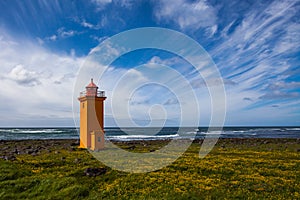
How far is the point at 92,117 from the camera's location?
2895cm

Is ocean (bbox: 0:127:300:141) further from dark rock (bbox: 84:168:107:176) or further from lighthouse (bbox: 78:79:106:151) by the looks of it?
dark rock (bbox: 84:168:107:176)

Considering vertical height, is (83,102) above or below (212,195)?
above

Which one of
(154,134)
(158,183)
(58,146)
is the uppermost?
(58,146)

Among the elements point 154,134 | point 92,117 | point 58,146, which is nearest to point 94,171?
point 92,117

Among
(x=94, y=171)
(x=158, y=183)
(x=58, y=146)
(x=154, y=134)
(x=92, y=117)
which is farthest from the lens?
(x=154, y=134)

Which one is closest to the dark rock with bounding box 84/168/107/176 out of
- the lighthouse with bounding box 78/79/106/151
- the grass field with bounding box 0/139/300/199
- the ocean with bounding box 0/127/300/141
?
the grass field with bounding box 0/139/300/199

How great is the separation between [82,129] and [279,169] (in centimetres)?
2212

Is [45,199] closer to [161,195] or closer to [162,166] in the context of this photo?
[161,195]

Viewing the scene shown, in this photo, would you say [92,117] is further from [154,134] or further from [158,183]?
[154,134]

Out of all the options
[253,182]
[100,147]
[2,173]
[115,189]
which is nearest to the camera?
[115,189]

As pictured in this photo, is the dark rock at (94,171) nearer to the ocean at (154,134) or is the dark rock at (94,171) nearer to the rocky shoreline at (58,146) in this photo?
the rocky shoreline at (58,146)

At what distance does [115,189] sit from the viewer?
532 inches

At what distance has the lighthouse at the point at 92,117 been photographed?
28641mm

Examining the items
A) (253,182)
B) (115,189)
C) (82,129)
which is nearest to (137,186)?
(115,189)
